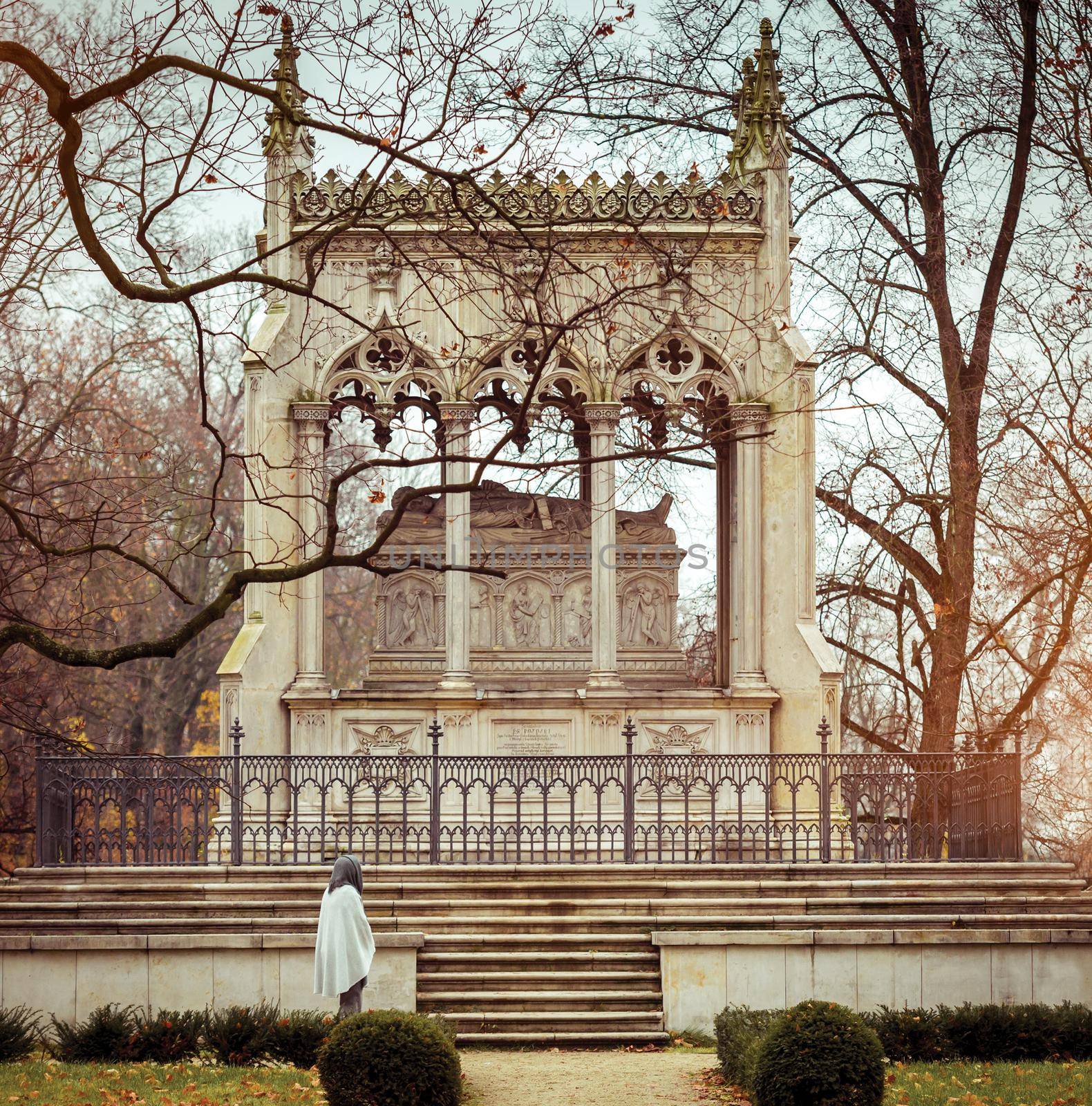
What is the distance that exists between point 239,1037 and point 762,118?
1300cm

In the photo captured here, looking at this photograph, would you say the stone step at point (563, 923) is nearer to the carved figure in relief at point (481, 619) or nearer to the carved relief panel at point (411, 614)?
the carved figure in relief at point (481, 619)

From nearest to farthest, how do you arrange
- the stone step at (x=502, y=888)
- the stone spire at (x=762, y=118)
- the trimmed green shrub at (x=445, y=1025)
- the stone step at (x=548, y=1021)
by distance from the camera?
the trimmed green shrub at (x=445, y=1025)
the stone step at (x=548, y=1021)
the stone step at (x=502, y=888)
the stone spire at (x=762, y=118)

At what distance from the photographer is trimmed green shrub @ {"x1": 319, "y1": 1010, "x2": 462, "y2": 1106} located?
11070 mm

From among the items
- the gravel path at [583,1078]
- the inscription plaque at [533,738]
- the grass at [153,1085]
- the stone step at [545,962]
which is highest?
the inscription plaque at [533,738]

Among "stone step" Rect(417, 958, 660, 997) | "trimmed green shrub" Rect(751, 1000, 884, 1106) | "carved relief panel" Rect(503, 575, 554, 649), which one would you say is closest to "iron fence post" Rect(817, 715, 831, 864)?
"stone step" Rect(417, 958, 660, 997)

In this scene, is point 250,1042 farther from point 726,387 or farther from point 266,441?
point 726,387

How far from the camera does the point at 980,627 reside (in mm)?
22000

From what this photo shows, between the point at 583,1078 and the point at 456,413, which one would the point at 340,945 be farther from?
the point at 456,413

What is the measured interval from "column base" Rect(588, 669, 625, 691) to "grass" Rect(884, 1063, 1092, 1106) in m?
7.47

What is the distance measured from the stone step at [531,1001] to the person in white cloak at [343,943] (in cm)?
196

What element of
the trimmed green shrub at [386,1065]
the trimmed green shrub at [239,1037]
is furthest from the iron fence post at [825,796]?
the trimmed green shrub at [386,1065]

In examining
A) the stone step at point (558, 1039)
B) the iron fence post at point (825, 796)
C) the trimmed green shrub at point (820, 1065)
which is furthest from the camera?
the iron fence post at point (825, 796)

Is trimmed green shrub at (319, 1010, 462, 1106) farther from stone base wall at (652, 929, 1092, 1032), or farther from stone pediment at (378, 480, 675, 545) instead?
stone pediment at (378, 480, 675, 545)

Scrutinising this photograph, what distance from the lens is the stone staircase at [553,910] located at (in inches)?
599
